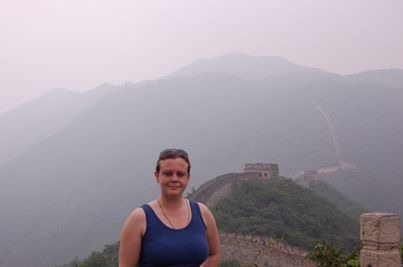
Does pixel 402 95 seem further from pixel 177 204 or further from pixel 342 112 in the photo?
pixel 177 204

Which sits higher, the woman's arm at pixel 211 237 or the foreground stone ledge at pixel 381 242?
the woman's arm at pixel 211 237

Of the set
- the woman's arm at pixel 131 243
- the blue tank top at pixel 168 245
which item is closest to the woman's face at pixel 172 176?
the blue tank top at pixel 168 245

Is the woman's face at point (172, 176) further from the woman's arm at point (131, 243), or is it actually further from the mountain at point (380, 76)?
the mountain at point (380, 76)

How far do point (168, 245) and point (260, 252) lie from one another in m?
15.6

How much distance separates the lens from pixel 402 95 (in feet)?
211

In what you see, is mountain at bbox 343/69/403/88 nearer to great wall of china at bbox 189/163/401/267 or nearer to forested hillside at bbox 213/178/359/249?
great wall of china at bbox 189/163/401/267

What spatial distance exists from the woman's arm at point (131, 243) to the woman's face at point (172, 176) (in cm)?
30

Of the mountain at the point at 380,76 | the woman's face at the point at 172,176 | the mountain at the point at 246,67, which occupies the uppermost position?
the mountain at the point at 246,67

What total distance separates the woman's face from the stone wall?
14290 millimetres

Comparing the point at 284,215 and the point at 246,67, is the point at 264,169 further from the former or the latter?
the point at 246,67

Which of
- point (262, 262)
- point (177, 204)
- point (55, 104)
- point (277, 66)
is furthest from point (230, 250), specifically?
point (277, 66)

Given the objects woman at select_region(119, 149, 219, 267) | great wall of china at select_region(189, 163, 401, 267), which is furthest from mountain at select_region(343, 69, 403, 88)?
woman at select_region(119, 149, 219, 267)

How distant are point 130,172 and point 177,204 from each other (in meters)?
51.9

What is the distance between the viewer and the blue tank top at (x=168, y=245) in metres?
3.32
